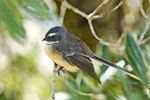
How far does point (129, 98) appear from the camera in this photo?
1.96 metres

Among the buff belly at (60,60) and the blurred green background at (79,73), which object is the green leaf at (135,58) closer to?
the blurred green background at (79,73)

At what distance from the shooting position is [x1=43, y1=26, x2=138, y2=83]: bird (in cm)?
235

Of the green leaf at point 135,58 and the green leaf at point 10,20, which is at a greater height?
the green leaf at point 10,20

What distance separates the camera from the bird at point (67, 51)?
2.35 meters

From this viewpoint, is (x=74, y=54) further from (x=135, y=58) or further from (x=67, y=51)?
(x=135, y=58)

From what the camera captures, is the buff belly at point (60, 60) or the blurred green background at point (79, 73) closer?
the blurred green background at point (79, 73)

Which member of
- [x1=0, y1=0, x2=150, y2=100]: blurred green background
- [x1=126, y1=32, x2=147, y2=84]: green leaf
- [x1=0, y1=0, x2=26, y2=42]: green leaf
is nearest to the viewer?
[x1=0, y1=0, x2=26, y2=42]: green leaf

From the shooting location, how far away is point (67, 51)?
2426 millimetres

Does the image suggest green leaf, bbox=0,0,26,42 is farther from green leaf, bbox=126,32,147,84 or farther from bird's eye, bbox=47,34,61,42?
bird's eye, bbox=47,34,61,42

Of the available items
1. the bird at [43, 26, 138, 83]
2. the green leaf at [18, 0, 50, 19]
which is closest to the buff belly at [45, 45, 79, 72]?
the bird at [43, 26, 138, 83]

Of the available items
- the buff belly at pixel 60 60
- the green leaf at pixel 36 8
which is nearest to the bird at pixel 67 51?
the buff belly at pixel 60 60

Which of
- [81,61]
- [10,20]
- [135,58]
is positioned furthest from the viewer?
[81,61]

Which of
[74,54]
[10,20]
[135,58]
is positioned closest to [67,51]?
[74,54]

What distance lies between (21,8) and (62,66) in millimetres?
703
